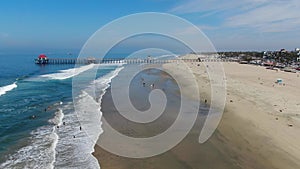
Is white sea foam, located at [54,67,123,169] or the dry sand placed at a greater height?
the dry sand

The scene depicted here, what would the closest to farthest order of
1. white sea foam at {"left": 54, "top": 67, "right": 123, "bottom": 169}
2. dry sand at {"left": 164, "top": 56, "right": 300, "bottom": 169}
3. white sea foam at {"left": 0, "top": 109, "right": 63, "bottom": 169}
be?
white sea foam at {"left": 0, "top": 109, "right": 63, "bottom": 169} → white sea foam at {"left": 54, "top": 67, "right": 123, "bottom": 169} → dry sand at {"left": 164, "top": 56, "right": 300, "bottom": 169}

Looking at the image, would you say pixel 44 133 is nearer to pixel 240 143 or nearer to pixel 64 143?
pixel 64 143

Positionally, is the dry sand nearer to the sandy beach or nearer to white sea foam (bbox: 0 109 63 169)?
the sandy beach

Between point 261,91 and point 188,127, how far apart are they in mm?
18189

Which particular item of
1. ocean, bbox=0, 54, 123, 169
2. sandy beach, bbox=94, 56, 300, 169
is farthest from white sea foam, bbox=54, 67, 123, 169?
sandy beach, bbox=94, 56, 300, 169

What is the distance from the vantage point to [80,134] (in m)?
18.7

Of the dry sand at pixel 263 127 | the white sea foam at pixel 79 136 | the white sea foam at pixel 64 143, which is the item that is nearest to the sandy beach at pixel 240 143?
the dry sand at pixel 263 127

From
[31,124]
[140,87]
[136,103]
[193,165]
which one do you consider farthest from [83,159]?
[140,87]

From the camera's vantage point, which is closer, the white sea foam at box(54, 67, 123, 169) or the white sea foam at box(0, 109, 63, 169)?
the white sea foam at box(0, 109, 63, 169)

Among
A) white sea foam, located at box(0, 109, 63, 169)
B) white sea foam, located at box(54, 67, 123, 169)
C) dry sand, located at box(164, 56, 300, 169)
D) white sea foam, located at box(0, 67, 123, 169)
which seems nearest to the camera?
white sea foam, located at box(0, 109, 63, 169)

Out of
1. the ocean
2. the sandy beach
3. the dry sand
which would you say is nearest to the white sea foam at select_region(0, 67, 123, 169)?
the ocean

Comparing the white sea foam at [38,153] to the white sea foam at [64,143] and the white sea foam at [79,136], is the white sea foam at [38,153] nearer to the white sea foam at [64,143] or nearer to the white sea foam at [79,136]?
the white sea foam at [64,143]

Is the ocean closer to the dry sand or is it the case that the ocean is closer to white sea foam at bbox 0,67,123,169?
white sea foam at bbox 0,67,123,169

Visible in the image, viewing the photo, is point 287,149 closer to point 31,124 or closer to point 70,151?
point 70,151
